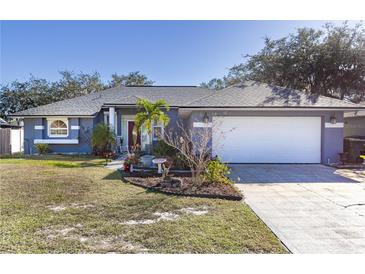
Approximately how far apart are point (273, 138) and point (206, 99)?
149 inches

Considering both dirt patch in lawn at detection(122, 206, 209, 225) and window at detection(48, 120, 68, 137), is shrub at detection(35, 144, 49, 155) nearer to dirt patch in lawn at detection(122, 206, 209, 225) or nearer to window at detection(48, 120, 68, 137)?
window at detection(48, 120, 68, 137)

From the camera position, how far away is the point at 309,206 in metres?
5.76

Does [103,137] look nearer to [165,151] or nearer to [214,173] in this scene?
[165,151]

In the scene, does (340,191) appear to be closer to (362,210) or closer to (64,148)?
(362,210)

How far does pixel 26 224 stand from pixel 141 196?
2588mm

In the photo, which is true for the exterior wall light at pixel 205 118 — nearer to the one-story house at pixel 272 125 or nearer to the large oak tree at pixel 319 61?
the one-story house at pixel 272 125

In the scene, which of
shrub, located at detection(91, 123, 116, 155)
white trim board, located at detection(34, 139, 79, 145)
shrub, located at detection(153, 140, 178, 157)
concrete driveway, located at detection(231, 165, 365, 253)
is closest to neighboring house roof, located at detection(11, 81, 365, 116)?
shrub, located at detection(91, 123, 116, 155)

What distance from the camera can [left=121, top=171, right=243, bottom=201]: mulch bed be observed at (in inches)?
251

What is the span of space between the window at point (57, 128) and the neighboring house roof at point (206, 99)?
735mm

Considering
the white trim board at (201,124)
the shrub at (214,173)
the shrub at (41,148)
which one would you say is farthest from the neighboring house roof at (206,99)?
the shrub at (214,173)

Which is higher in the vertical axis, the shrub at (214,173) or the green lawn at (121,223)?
the shrub at (214,173)

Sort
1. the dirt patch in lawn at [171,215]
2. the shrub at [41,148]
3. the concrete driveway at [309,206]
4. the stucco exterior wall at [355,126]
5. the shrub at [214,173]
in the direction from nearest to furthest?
1. the concrete driveway at [309,206]
2. the dirt patch in lawn at [171,215]
3. the shrub at [214,173]
4. the shrub at [41,148]
5. the stucco exterior wall at [355,126]

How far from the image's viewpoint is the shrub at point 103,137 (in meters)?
14.5
